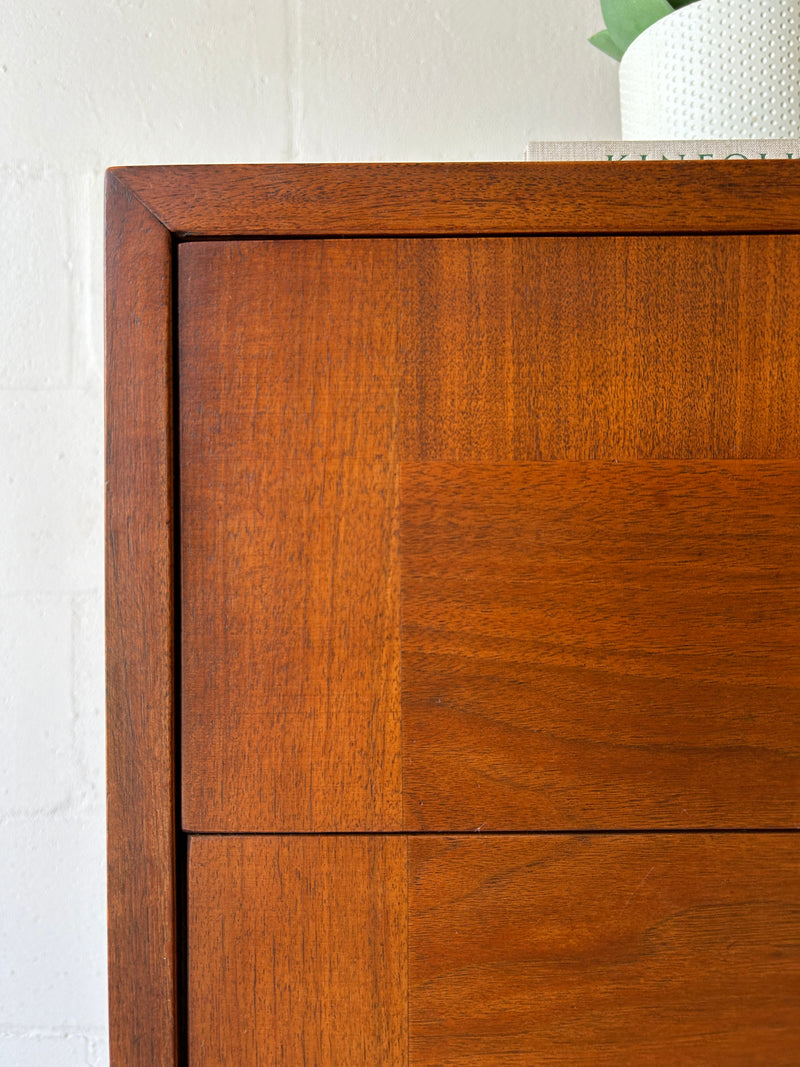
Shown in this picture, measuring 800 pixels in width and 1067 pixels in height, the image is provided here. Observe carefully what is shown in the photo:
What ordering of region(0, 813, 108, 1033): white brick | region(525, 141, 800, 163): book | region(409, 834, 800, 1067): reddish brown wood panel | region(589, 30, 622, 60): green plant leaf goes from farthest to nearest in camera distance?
region(0, 813, 108, 1033): white brick, region(589, 30, 622, 60): green plant leaf, region(525, 141, 800, 163): book, region(409, 834, 800, 1067): reddish brown wood panel

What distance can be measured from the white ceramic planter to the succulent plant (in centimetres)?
3

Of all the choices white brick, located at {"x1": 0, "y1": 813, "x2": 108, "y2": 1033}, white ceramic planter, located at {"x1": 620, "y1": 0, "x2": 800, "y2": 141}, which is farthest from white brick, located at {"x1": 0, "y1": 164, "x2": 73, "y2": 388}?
white ceramic planter, located at {"x1": 620, "y1": 0, "x2": 800, "y2": 141}

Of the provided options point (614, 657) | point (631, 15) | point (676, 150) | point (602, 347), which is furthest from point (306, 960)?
point (631, 15)

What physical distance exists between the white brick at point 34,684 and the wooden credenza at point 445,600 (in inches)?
16.7

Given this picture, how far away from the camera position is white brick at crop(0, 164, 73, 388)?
0.76 m

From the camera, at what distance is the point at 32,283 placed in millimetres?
758

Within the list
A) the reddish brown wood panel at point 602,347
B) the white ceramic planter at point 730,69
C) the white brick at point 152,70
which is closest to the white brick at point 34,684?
the white brick at point 152,70

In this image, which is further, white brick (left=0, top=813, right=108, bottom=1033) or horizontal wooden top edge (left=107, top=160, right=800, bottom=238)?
white brick (left=0, top=813, right=108, bottom=1033)

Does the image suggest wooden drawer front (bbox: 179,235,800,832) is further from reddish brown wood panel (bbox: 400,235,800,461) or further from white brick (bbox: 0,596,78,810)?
white brick (bbox: 0,596,78,810)

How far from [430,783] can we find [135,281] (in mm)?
253

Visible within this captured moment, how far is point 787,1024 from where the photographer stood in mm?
360

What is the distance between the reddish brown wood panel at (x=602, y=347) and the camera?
0.37 m

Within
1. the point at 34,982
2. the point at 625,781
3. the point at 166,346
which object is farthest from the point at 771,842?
the point at 34,982

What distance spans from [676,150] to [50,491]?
574mm
